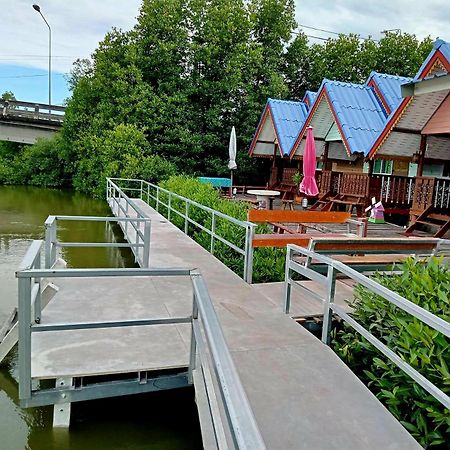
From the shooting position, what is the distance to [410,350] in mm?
2916

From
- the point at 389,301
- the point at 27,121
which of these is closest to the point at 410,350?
the point at 389,301

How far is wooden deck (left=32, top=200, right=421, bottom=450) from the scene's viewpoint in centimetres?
266

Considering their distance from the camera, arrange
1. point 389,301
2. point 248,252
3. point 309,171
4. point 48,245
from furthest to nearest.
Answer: point 309,171 < point 248,252 < point 48,245 < point 389,301

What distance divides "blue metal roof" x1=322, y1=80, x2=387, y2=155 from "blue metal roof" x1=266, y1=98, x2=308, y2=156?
3.43m

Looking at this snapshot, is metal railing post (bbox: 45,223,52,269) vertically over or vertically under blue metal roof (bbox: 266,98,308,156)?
under

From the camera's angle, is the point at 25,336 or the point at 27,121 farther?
the point at 27,121

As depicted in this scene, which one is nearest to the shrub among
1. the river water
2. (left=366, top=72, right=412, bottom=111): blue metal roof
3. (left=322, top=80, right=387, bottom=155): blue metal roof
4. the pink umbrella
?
the river water

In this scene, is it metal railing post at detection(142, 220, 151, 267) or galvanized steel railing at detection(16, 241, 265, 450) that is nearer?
galvanized steel railing at detection(16, 241, 265, 450)

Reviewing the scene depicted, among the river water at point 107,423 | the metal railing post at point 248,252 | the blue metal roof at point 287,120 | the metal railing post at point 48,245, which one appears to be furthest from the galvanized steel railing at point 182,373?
the blue metal roof at point 287,120

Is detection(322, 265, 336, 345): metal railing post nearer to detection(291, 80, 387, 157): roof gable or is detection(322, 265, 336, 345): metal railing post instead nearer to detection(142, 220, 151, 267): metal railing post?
detection(142, 220, 151, 267): metal railing post

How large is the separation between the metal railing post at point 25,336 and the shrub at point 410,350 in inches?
93.5

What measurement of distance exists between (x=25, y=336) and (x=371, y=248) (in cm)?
368

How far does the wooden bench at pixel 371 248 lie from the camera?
489cm

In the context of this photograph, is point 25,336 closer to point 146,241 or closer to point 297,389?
point 297,389
